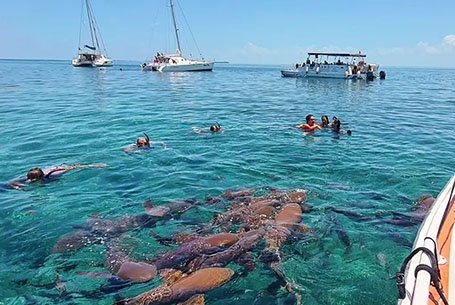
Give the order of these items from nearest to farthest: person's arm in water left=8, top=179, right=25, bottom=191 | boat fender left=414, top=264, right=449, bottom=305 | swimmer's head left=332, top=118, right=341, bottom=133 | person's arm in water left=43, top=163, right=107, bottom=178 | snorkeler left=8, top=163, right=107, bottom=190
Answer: boat fender left=414, top=264, right=449, bottom=305, person's arm in water left=8, top=179, right=25, bottom=191, snorkeler left=8, top=163, right=107, bottom=190, person's arm in water left=43, top=163, right=107, bottom=178, swimmer's head left=332, top=118, right=341, bottom=133

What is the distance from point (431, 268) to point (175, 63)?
312 feet

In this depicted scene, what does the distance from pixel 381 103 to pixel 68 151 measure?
29374mm

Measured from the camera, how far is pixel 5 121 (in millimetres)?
24047

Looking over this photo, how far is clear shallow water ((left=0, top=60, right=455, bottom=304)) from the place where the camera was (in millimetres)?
7234

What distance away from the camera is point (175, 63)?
310 feet

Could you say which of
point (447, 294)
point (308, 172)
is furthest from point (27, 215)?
point (447, 294)

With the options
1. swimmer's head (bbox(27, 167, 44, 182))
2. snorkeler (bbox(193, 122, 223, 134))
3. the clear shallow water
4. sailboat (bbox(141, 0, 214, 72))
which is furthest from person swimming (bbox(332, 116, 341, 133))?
sailboat (bbox(141, 0, 214, 72))

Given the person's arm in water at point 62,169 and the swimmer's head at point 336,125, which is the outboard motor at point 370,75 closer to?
the swimmer's head at point 336,125

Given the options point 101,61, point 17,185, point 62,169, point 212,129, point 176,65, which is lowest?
point 17,185

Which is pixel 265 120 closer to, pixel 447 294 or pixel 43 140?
pixel 43 140

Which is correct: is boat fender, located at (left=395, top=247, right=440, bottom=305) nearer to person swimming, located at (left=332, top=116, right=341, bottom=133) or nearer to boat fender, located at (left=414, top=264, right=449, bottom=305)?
boat fender, located at (left=414, top=264, right=449, bottom=305)

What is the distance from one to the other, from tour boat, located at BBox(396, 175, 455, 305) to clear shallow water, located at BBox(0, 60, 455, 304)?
2041mm

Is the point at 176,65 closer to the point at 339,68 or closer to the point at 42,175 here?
the point at 339,68

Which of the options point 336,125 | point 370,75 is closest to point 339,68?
point 370,75
